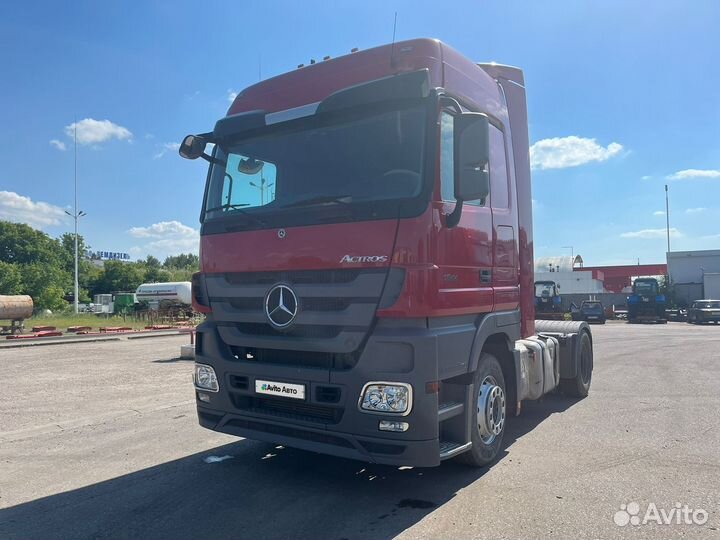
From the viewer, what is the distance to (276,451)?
557 centimetres

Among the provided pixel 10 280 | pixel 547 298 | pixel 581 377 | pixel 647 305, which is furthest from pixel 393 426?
pixel 10 280

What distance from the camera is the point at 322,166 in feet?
14.4

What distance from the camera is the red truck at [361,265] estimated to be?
385 centimetres

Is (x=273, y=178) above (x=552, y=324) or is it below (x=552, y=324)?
above

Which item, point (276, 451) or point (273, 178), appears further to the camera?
point (276, 451)

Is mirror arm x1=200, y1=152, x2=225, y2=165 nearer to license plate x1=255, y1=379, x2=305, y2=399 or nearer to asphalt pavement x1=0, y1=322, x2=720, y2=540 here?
license plate x1=255, y1=379, x2=305, y2=399

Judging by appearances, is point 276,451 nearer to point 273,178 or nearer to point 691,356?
point 273,178

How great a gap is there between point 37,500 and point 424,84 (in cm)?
452

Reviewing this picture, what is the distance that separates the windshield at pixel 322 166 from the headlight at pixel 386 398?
53.6 inches

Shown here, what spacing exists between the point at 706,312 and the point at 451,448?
3560 centimetres

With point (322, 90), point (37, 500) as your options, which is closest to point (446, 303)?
point (322, 90)

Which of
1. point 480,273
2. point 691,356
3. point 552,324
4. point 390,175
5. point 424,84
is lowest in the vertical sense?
point 691,356

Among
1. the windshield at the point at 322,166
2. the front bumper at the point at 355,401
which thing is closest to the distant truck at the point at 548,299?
the windshield at the point at 322,166

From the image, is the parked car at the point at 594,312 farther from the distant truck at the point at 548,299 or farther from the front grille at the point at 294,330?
the front grille at the point at 294,330
